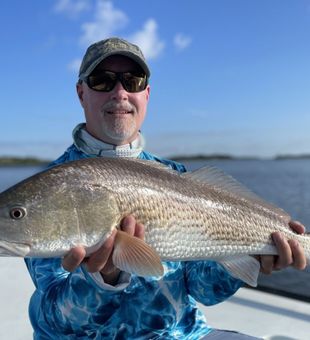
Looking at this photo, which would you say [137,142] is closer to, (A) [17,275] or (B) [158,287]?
(B) [158,287]

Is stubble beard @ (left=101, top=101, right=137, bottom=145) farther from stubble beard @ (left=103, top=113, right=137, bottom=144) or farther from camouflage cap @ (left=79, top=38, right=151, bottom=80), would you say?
camouflage cap @ (left=79, top=38, right=151, bottom=80)

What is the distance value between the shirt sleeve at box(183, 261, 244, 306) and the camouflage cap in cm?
163

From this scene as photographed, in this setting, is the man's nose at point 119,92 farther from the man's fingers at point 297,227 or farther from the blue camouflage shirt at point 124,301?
the man's fingers at point 297,227

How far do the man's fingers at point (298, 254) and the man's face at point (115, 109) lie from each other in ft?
4.90

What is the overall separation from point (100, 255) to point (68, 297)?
461 mm

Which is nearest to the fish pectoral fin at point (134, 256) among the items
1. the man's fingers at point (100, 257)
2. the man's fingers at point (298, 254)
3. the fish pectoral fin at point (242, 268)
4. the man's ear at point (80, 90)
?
the man's fingers at point (100, 257)

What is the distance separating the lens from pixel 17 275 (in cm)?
645

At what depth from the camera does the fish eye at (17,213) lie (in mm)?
2564

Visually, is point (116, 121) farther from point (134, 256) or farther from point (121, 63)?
point (134, 256)

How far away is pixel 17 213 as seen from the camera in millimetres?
2576

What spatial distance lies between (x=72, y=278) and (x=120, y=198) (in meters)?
0.62

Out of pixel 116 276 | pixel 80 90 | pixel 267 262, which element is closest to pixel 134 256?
pixel 116 276

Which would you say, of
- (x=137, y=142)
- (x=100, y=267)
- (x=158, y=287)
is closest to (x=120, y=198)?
(x=100, y=267)

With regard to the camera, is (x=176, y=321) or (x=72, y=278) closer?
(x=72, y=278)
